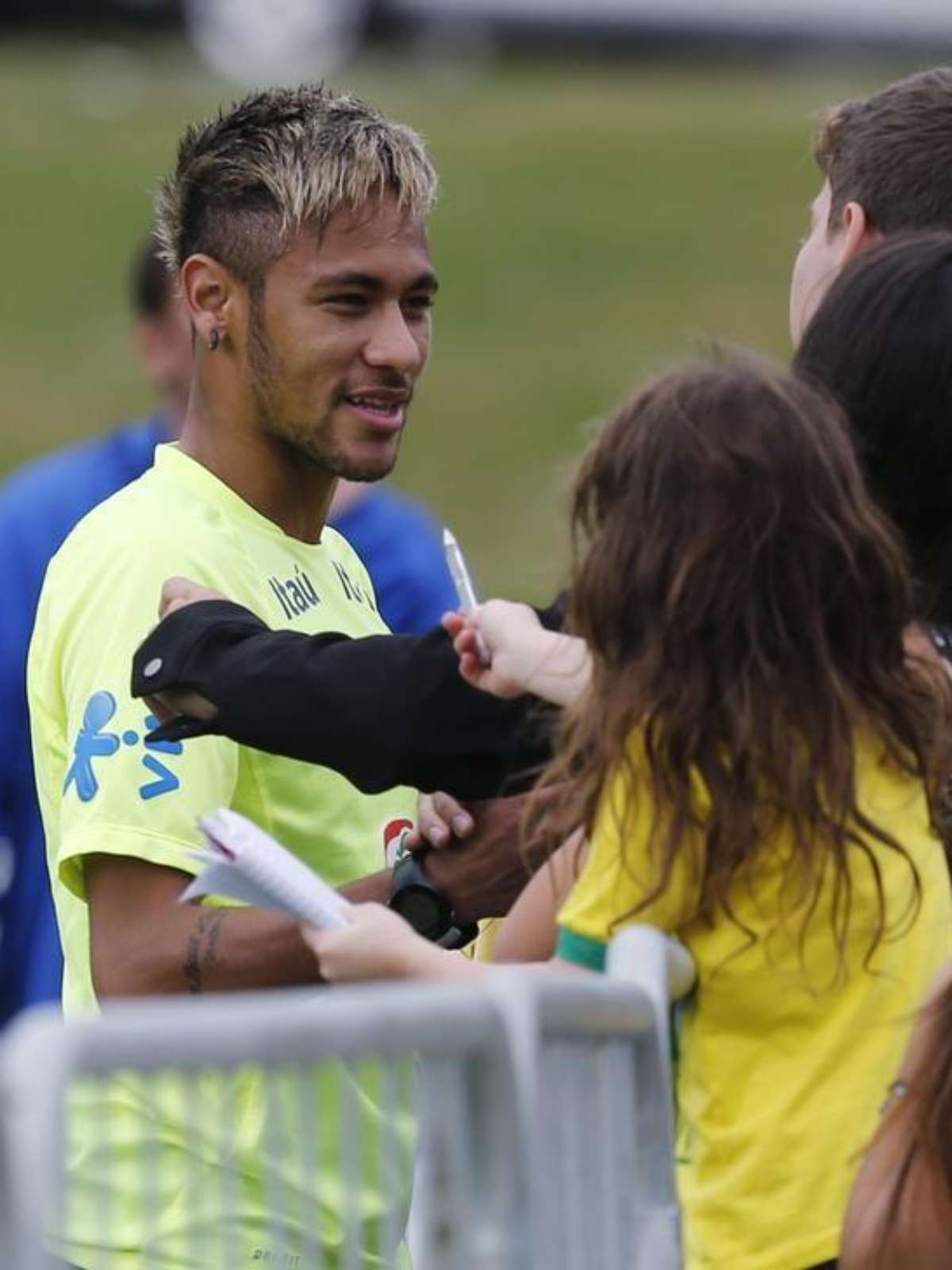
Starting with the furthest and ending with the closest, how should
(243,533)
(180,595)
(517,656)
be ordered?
(243,533) → (180,595) → (517,656)

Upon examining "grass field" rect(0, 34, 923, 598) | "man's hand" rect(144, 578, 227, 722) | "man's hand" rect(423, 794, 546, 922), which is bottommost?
"grass field" rect(0, 34, 923, 598)

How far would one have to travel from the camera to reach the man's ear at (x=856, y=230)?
3.75m

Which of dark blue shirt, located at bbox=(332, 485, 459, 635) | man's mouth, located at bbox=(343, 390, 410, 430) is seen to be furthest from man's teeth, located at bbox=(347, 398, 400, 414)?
dark blue shirt, located at bbox=(332, 485, 459, 635)

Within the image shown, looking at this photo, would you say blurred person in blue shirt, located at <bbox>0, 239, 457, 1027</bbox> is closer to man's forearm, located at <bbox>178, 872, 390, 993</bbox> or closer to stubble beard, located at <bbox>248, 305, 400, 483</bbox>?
stubble beard, located at <bbox>248, 305, 400, 483</bbox>

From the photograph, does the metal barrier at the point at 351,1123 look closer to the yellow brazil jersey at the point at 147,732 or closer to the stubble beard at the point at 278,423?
the yellow brazil jersey at the point at 147,732

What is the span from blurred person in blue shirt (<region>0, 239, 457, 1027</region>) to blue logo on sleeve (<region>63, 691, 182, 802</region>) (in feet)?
6.68

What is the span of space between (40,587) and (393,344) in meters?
2.26

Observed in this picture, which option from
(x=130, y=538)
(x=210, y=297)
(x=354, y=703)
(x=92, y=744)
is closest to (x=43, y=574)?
(x=210, y=297)

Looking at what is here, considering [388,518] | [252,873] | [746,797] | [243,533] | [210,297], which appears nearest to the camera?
[252,873]

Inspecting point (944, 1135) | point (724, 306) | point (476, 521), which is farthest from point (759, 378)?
point (724, 306)

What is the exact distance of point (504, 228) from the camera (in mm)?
20859

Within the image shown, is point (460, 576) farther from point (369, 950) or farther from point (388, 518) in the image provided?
point (388, 518)

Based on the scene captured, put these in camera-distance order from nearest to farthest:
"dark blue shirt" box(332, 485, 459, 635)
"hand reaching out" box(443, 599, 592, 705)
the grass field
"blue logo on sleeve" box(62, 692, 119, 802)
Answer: "hand reaching out" box(443, 599, 592, 705)
"blue logo on sleeve" box(62, 692, 119, 802)
"dark blue shirt" box(332, 485, 459, 635)
the grass field

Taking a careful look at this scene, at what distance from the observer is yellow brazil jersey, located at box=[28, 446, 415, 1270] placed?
3.31 m
